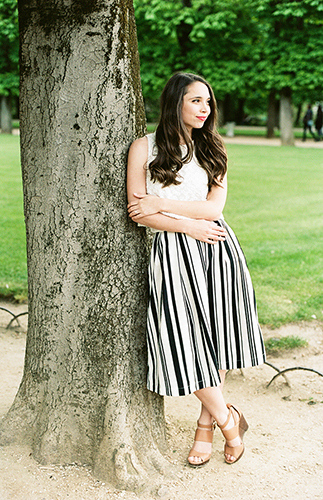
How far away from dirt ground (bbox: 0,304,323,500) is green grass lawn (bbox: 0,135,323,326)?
119 cm

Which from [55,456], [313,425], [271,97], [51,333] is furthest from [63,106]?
[271,97]

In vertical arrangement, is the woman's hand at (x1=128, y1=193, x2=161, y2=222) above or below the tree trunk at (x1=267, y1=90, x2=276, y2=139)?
below

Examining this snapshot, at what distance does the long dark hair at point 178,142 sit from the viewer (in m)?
2.78

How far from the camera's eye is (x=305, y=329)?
503 cm

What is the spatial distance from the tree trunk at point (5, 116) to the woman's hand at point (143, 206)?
2648 cm

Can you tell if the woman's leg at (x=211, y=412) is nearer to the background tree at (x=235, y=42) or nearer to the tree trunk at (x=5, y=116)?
the background tree at (x=235, y=42)

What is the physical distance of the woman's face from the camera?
9.28ft

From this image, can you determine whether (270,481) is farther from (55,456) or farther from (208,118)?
(208,118)

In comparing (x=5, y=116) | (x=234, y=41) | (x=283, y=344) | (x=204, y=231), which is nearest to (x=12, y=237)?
(x=283, y=344)

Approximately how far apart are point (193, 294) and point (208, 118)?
0.96 metres

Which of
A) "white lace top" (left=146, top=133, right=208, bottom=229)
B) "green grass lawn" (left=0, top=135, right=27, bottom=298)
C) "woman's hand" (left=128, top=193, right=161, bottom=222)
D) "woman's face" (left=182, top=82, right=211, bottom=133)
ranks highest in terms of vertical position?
"woman's face" (left=182, top=82, right=211, bottom=133)

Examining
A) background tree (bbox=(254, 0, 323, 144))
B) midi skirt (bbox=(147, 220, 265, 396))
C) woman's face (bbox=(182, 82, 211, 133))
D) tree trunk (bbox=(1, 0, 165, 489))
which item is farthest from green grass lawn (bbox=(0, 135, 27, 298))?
background tree (bbox=(254, 0, 323, 144))

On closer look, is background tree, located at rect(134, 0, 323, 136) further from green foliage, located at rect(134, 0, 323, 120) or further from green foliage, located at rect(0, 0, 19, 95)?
green foliage, located at rect(0, 0, 19, 95)

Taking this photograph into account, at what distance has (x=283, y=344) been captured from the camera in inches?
185
